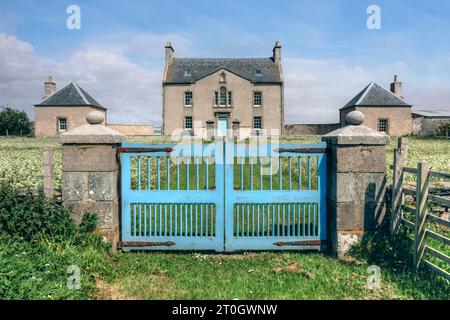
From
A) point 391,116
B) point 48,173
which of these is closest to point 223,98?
point 391,116

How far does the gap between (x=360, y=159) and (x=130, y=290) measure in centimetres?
382

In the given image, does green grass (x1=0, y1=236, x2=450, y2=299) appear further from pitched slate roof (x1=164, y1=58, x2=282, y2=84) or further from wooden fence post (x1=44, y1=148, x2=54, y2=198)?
pitched slate roof (x1=164, y1=58, x2=282, y2=84)

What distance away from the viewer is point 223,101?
40312mm

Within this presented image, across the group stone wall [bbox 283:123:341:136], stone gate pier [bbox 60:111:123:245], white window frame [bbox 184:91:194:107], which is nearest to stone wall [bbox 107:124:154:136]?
white window frame [bbox 184:91:194:107]

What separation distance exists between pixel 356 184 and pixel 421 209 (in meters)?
0.97

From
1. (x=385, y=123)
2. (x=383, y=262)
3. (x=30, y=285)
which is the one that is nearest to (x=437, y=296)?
(x=383, y=262)

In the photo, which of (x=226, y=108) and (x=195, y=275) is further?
(x=226, y=108)

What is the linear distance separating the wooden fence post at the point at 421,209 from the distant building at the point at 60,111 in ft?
139

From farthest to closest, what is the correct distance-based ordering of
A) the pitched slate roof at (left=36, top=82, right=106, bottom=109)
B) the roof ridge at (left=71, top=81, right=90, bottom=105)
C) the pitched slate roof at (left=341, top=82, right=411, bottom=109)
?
the roof ridge at (left=71, top=81, right=90, bottom=105), the pitched slate roof at (left=36, top=82, right=106, bottom=109), the pitched slate roof at (left=341, top=82, right=411, bottom=109)

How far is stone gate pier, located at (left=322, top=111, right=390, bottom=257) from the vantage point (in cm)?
530

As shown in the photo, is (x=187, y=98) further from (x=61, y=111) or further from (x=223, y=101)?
(x=61, y=111)

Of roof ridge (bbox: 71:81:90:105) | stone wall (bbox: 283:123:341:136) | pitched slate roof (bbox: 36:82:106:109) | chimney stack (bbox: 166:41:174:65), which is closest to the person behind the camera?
chimney stack (bbox: 166:41:174:65)

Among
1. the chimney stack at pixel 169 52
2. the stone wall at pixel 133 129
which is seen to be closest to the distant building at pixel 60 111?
the stone wall at pixel 133 129

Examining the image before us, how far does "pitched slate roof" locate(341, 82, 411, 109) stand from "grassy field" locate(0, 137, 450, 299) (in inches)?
1519
